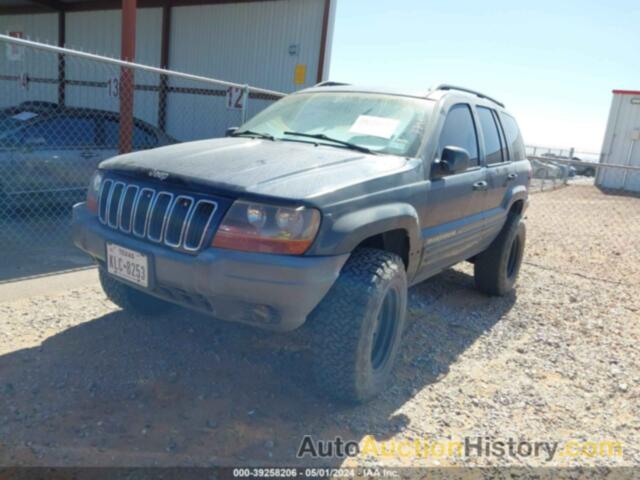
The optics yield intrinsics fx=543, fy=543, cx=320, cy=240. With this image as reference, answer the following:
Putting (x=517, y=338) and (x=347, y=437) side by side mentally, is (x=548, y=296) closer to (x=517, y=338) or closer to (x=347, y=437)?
(x=517, y=338)

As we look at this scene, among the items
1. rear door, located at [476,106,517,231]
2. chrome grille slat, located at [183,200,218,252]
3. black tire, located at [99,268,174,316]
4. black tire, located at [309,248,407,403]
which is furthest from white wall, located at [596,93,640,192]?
chrome grille slat, located at [183,200,218,252]

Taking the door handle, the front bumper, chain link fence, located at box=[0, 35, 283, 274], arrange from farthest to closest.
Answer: chain link fence, located at box=[0, 35, 283, 274], the door handle, the front bumper

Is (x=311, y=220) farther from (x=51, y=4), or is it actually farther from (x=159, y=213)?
(x=51, y=4)

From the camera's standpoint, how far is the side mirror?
3.53 m

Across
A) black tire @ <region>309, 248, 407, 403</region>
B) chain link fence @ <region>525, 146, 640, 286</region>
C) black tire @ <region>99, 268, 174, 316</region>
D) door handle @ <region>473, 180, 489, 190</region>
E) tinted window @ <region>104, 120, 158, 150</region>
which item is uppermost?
door handle @ <region>473, 180, 489, 190</region>

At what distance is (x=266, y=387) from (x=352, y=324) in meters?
0.78

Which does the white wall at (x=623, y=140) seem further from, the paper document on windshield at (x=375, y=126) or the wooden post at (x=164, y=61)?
the paper document on windshield at (x=375, y=126)

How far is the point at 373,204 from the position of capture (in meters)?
2.97

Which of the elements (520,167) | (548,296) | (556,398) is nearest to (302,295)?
(556,398)

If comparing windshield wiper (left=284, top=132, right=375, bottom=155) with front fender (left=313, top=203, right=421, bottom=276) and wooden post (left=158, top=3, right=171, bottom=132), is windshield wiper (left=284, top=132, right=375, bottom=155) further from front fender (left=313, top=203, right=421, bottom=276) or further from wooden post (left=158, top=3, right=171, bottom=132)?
wooden post (left=158, top=3, right=171, bottom=132)

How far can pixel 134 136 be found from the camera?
7984 mm

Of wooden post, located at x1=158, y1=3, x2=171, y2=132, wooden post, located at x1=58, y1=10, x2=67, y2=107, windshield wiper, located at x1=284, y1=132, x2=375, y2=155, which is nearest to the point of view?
windshield wiper, located at x1=284, y1=132, x2=375, y2=155

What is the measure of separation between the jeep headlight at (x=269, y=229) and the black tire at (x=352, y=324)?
40 cm

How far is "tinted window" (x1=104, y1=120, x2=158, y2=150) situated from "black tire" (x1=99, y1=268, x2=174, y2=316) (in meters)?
4.24
